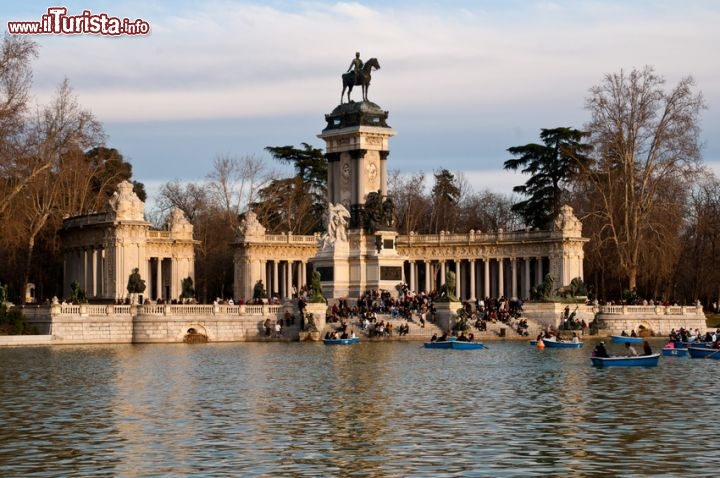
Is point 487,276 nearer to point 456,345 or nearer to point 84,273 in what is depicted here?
point 84,273

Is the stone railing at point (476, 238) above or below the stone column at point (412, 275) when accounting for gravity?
above

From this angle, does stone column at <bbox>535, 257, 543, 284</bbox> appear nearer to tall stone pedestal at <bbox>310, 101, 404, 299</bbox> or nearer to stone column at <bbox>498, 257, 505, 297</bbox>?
stone column at <bbox>498, 257, 505, 297</bbox>

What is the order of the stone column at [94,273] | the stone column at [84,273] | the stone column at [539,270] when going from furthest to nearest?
the stone column at [539,270], the stone column at [84,273], the stone column at [94,273]

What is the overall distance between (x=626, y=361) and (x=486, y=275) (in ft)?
149

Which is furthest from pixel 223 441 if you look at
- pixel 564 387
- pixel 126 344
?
pixel 126 344

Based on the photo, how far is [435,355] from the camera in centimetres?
6094

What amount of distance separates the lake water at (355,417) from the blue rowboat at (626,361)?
59cm

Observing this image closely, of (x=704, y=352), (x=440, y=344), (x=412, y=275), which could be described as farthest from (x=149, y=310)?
(x=412, y=275)

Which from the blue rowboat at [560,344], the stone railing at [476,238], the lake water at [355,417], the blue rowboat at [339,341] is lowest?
the lake water at [355,417]

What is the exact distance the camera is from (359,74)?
87125 millimetres

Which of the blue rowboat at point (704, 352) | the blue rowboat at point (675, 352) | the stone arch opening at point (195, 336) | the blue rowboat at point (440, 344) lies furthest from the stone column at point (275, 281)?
the blue rowboat at point (704, 352)

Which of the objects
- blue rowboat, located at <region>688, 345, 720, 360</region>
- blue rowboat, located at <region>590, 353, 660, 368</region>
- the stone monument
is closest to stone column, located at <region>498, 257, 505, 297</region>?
the stone monument

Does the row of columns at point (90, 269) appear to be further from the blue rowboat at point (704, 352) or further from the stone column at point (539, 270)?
the blue rowboat at point (704, 352)

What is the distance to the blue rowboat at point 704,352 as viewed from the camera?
5900 cm
